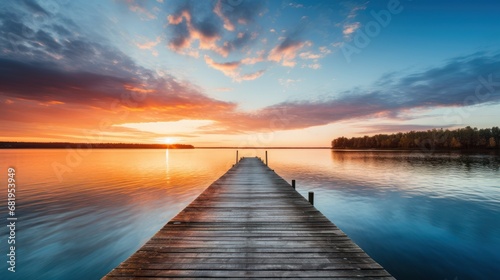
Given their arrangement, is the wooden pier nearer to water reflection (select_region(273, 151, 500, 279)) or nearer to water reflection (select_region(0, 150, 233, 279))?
water reflection (select_region(273, 151, 500, 279))

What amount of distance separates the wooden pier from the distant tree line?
460ft

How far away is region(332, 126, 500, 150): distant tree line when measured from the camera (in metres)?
103

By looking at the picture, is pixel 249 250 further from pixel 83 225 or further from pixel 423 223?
pixel 423 223

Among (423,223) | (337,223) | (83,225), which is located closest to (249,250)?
(337,223)

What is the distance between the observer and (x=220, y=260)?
473 centimetres

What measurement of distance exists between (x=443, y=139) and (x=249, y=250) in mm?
148585

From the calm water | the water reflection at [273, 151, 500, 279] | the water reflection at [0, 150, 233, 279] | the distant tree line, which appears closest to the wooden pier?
the calm water

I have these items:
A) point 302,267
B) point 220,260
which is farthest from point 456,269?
point 220,260

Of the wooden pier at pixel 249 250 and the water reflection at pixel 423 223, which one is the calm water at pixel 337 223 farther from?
the wooden pier at pixel 249 250

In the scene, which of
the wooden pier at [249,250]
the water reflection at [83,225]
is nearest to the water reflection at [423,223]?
the wooden pier at [249,250]

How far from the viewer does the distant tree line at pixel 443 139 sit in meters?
103

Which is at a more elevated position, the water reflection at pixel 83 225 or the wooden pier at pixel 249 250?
the wooden pier at pixel 249 250

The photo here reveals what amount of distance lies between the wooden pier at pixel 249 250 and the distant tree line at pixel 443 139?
140m

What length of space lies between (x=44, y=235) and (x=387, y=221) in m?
19.3
